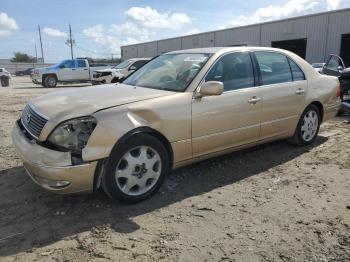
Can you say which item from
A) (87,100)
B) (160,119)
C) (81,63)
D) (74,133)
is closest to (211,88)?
(160,119)

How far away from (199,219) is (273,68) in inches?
108

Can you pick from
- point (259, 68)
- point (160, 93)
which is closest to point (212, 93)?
point (160, 93)

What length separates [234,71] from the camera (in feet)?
15.5

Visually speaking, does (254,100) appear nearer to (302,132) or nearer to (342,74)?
(302,132)

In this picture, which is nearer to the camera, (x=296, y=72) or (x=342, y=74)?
(x=296, y=72)

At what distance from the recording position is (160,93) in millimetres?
4121

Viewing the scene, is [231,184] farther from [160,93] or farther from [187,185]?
[160,93]

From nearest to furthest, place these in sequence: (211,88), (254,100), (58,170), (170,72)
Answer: (58,170) < (211,88) < (170,72) < (254,100)

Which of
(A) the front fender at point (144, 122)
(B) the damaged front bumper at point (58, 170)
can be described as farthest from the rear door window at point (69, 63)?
(B) the damaged front bumper at point (58, 170)

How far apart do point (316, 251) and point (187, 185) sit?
1.74 metres

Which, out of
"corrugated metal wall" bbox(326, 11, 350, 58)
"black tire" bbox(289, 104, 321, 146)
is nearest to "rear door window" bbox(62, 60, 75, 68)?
"corrugated metal wall" bbox(326, 11, 350, 58)

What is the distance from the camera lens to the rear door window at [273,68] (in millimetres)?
5070

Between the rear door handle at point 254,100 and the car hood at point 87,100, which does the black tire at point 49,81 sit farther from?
the rear door handle at point 254,100

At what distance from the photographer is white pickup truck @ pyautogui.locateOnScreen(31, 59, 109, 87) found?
2291 centimetres
